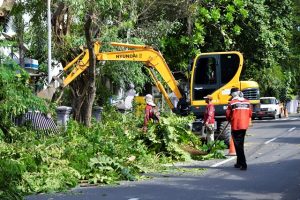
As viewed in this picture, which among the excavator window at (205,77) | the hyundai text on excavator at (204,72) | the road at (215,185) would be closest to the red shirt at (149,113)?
the road at (215,185)

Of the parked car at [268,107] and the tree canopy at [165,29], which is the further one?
the parked car at [268,107]

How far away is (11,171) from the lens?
9.95m

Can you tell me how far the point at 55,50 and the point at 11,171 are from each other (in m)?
11.2

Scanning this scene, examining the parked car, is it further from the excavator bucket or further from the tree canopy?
the excavator bucket

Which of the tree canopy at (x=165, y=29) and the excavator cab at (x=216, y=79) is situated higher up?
the tree canopy at (x=165, y=29)

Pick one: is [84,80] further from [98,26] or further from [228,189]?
[228,189]

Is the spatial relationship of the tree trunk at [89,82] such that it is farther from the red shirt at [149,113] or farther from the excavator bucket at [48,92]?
the red shirt at [149,113]

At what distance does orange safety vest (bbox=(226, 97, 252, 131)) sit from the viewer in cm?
1333

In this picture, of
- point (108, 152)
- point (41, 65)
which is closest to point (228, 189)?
point (108, 152)

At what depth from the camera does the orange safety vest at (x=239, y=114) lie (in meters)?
13.3

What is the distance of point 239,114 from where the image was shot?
43.8 ft

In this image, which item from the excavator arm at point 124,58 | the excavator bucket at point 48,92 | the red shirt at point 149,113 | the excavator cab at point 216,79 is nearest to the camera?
the red shirt at point 149,113

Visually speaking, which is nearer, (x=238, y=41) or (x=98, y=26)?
(x=98, y=26)

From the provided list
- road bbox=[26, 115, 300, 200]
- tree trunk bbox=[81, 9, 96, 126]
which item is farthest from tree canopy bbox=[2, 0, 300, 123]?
road bbox=[26, 115, 300, 200]
